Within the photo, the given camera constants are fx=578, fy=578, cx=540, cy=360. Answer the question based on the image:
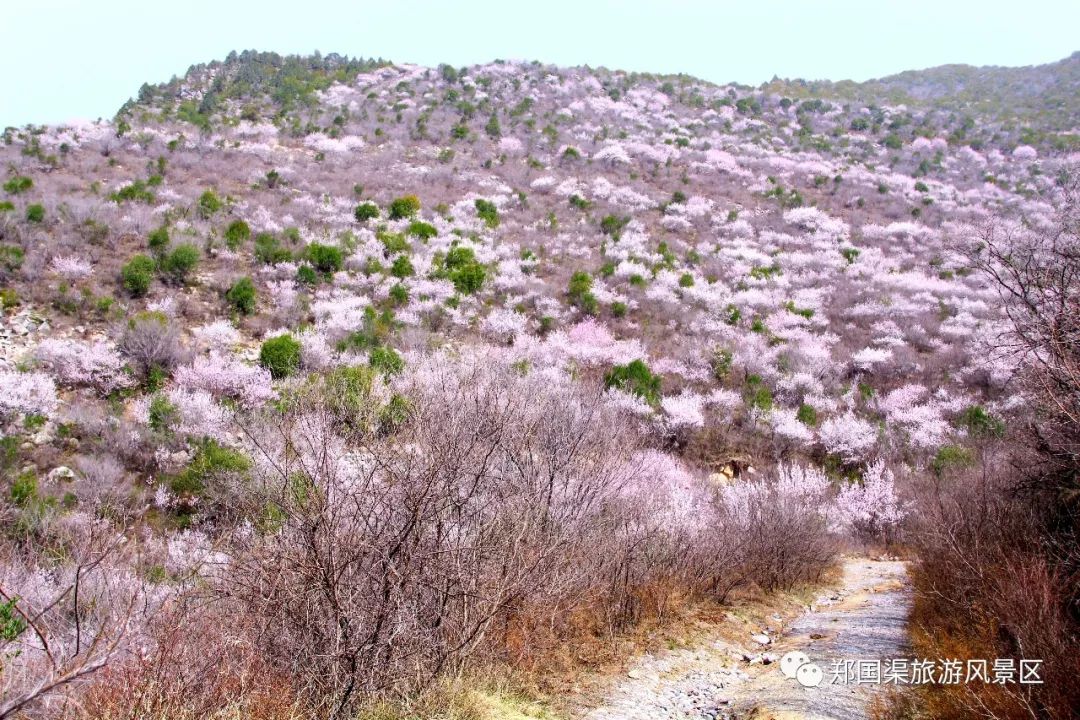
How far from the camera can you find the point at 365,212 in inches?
834

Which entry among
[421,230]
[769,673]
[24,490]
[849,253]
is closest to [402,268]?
[421,230]

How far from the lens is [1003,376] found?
1634 centimetres

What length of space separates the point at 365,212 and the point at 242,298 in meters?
8.10

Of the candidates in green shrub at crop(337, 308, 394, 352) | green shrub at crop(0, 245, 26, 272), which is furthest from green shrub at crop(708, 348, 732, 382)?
green shrub at crop(0, 245, 26, 272)

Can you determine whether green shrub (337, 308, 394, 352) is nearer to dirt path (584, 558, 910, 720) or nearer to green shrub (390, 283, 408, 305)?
green shrub (390, 283, 408, 305)

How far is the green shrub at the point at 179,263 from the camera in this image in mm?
14320

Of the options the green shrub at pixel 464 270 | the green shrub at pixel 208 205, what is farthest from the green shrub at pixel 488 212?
the green shrub at pixel 208 205

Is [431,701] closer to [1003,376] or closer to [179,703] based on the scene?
[179,703]

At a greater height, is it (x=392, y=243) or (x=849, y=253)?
(x=392, y=243)

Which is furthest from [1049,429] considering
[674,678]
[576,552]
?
[576,552]

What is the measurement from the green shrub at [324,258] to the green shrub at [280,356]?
525 cm

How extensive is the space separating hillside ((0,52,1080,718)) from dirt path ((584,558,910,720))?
2.66 ft

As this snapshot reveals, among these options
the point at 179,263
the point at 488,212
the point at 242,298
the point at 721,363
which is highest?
the point at 488,212

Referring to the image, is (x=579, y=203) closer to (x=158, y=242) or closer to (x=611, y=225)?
(x=611, y=225)
